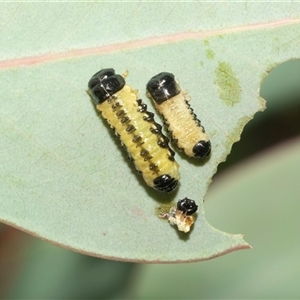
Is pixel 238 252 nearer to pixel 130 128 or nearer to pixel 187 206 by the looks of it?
pixel 187 206

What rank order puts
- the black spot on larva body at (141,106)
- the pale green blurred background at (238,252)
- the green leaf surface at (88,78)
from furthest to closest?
the pale green blurred background at (238,252) < the black spot on larva body at (141,106) < the green leaf surface at (88,78)

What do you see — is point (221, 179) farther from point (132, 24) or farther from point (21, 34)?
point (21, 34)

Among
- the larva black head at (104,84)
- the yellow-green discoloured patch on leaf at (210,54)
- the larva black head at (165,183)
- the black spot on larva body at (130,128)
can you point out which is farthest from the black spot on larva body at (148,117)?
the yellow-green discoloured patch on leaf at (210,54)

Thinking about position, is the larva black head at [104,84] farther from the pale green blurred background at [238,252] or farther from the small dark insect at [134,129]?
the pale green blurred background at [238,252]

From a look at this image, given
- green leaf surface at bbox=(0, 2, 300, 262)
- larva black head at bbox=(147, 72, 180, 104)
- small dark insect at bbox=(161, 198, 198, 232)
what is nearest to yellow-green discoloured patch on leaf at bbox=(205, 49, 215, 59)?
green leaf surface at bbox=(0, 2, 300, 262)

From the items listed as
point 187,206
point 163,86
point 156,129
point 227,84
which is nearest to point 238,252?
point 187,206

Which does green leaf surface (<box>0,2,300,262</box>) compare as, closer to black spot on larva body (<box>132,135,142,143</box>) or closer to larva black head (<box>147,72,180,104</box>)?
larva black head (<box>147,72,180,104</box>)

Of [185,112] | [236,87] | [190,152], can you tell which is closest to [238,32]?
[236,87]
